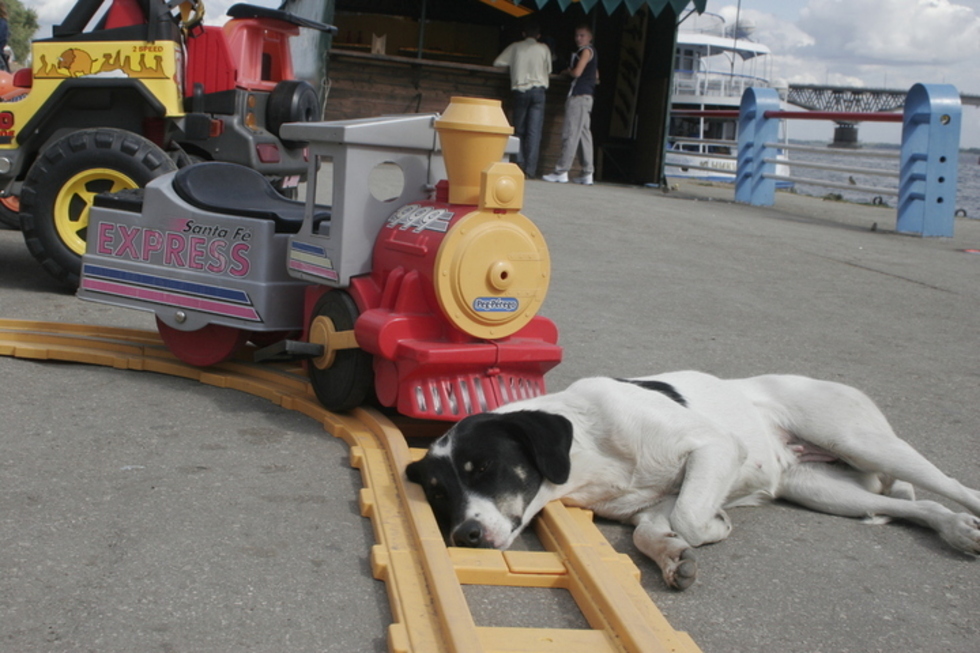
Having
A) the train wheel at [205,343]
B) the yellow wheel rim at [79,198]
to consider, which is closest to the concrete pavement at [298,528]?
the train wheel at [205,343]

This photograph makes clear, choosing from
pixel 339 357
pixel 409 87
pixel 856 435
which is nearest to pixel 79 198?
pixel 339 357

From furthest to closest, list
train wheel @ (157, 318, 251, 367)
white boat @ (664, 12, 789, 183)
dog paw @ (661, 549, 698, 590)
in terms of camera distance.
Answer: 1. white boat @ (664, 12, 789, 183)
2. train wheel @ (157, 318, 251, 367)
3. dog paw @ (661, 549, 698, 590)

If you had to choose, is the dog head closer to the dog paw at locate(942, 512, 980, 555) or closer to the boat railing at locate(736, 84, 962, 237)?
the dog paw at locate(942, 512, 980, 555)

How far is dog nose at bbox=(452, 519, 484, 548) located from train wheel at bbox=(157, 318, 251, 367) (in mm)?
2076

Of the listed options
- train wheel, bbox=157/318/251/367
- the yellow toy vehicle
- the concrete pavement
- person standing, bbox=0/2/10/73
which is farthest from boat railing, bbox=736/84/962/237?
A: person standing, bbox=0/2/10/73

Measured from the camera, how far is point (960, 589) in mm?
2992

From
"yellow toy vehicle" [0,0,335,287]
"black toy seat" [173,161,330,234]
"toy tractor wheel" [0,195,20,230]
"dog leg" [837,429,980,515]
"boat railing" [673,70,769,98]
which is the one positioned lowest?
"dog leg" [837,429,980,515]

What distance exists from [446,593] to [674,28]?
606 inches

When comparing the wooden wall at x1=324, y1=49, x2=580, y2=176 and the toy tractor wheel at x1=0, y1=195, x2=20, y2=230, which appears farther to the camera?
the wooden wall at x1=324, y1=49, x2=580, y2=176

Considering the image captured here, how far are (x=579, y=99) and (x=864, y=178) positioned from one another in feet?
116

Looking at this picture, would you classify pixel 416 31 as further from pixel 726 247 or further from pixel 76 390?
pixel 76 390

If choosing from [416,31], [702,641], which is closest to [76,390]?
[702,641]

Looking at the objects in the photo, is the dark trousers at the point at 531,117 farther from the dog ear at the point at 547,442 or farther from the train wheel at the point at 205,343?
the dog ear at the point at 547,442

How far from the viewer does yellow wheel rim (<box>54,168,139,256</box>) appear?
6.24 m
